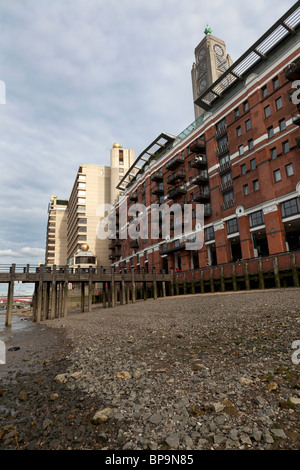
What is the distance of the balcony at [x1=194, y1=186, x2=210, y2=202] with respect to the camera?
3659 centimetres

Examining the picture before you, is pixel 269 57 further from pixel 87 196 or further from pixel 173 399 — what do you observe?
pixel 87 196

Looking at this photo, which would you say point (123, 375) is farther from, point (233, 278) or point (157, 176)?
point (157, 176)

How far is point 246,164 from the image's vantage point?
105 ft

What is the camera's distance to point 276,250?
2694 cm

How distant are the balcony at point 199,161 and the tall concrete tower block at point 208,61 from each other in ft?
210

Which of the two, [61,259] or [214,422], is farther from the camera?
[61,259]

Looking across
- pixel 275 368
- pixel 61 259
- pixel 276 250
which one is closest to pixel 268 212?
pixel 276 250

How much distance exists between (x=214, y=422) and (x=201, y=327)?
685 cm

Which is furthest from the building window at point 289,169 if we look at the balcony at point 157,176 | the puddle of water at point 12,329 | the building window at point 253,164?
the puddle of water at point 12,329

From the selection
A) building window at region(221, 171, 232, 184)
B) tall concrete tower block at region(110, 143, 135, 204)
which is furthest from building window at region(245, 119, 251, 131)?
tall concrete tower block at region(110, 143, 135, 204)

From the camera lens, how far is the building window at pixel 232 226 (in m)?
32.4

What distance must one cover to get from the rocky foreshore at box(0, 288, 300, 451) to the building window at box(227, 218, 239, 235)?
79.2 ft

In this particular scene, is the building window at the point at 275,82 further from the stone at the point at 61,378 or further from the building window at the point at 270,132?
the stone at the point at 61,378

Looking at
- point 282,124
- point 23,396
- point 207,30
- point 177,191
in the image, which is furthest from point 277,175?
point 207,30
